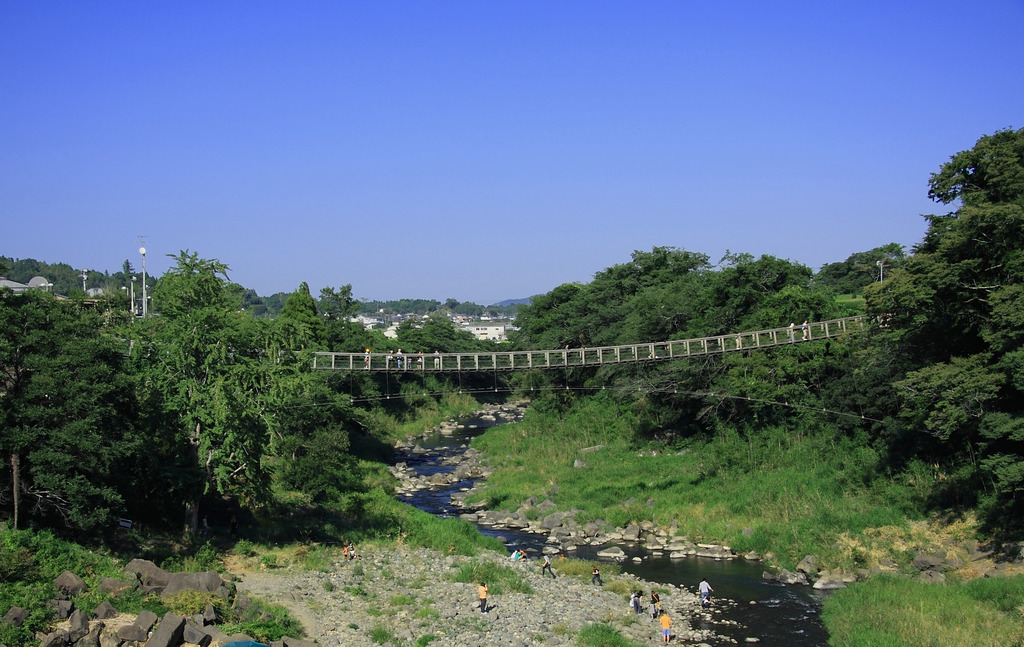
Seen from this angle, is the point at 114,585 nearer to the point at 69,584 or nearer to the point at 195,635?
the point at 69,584

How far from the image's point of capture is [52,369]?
55.8 feet

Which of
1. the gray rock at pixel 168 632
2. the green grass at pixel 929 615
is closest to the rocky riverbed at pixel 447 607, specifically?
the green grass at pixel 929 615

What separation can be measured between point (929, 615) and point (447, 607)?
1017 centimetres

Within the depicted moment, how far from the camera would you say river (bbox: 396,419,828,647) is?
17828 millimetres

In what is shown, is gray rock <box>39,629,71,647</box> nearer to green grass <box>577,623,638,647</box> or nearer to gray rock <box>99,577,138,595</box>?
gray rock <box>99,577,138,595</box>

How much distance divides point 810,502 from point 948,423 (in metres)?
6.26

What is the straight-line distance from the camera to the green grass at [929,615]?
623 inches

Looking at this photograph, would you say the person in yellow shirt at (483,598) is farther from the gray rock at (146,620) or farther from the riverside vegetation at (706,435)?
the gray rock at (146,620)

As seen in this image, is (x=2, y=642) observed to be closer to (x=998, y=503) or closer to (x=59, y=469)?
(x=59, y=469)

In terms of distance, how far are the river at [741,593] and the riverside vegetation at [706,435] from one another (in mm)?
666

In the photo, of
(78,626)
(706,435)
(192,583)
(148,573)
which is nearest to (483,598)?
(192,583)

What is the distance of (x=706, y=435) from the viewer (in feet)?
107

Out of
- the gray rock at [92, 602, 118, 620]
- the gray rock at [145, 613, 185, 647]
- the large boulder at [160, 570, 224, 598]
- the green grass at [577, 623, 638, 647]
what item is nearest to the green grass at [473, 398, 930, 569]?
the green grass at [577, 623, 638, 647]

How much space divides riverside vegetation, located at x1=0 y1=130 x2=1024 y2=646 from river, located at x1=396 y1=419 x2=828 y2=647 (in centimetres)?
67
